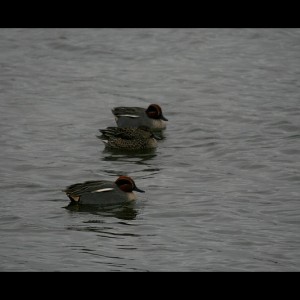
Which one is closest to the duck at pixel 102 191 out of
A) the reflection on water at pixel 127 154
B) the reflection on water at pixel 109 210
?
the reflection on water at pixel 109 210

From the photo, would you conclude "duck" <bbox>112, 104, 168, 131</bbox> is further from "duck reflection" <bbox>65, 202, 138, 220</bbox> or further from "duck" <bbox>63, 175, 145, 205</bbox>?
"duck reflection" <bbox>65, 202, 138, 220</bbox>

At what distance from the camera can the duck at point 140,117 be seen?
18641 millimetres

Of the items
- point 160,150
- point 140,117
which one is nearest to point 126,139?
point 160,150

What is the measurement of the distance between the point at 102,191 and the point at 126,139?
11.1 ft

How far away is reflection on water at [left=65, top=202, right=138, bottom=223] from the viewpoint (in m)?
14.0

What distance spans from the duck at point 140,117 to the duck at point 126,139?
3.46 ft

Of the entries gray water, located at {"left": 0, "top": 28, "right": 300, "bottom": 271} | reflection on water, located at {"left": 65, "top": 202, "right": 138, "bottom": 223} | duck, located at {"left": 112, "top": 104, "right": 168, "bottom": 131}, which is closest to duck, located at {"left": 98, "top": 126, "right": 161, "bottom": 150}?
gray water, located at {"left": 0, "top": 28, "right": 300, "bottom": 271}

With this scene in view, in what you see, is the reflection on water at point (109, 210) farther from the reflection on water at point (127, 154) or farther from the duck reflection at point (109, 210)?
the reflection on water at point (127, 154)

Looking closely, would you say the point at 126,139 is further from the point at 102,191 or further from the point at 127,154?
the point at 102,191

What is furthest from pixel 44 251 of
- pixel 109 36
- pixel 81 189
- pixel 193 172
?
pixel 109 36

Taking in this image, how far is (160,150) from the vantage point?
1759cm

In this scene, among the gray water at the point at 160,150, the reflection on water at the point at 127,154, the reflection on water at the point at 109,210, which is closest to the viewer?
the gray water at the point at 160,150

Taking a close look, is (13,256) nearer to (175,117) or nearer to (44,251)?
(44,251)

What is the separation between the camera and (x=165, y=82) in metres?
22.4
